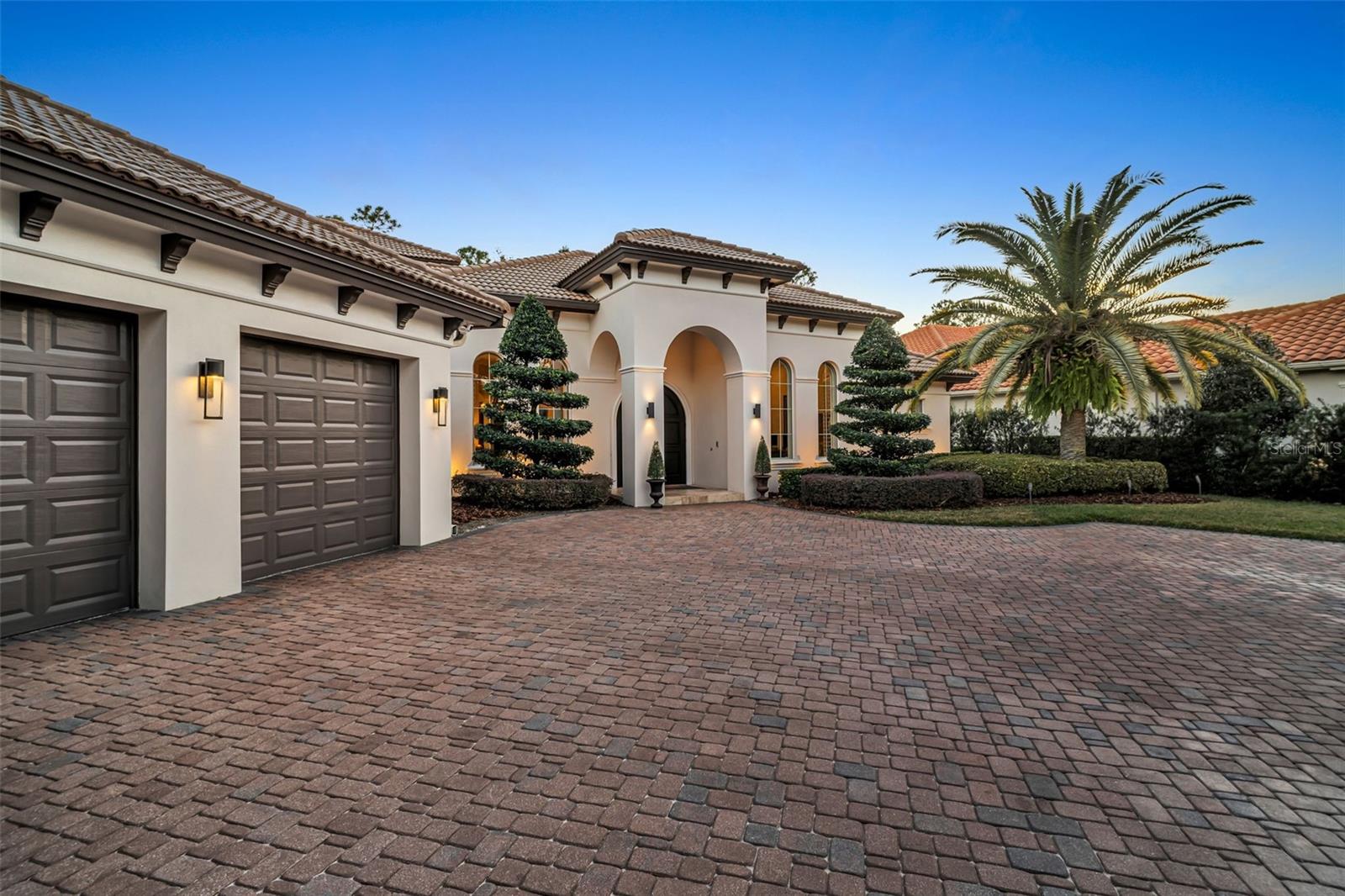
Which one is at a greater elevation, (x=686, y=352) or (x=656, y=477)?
(x=686, y=352)

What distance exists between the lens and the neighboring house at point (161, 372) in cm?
452

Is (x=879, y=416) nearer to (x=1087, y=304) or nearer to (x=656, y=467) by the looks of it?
(x=656, y=467)

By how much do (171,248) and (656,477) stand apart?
9.24 meters

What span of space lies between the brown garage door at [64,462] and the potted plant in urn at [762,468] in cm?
1170

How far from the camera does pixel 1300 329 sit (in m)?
15.9

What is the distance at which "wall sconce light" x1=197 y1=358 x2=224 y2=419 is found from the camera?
5.52m

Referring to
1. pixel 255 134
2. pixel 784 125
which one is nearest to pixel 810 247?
pixel 784 125

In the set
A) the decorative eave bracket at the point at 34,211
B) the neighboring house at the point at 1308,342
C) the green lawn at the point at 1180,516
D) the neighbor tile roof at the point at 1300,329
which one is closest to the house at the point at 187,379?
the decorative eave bracket at the point at 34,211

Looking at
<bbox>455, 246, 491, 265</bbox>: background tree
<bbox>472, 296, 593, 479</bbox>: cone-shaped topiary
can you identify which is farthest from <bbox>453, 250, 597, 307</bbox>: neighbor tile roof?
<bbox>455, 246, 491, 265</bbox>: background tree

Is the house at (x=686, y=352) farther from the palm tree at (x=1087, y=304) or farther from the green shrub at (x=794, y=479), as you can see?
the palm tree at (x=1087, y=304)

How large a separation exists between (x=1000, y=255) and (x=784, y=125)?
607cm

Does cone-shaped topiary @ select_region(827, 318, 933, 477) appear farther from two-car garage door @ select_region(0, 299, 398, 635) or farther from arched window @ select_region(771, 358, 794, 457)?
two-car garage door @ select_region(0, 299, 398, 635)

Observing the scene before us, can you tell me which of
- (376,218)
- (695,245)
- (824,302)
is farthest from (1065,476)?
(376,218)

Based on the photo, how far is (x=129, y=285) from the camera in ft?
16.5
